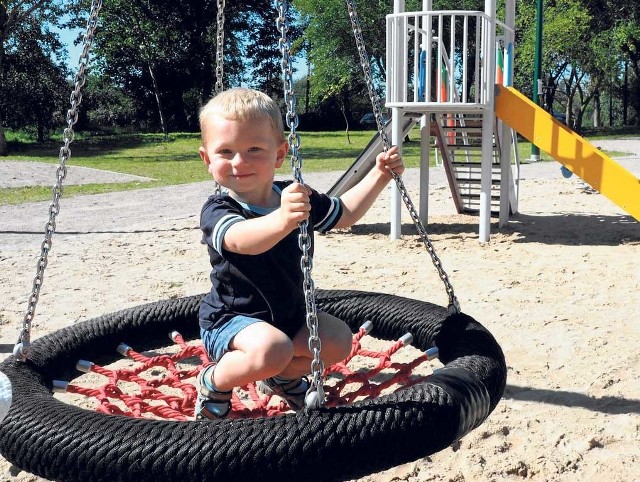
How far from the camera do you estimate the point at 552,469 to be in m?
2.65

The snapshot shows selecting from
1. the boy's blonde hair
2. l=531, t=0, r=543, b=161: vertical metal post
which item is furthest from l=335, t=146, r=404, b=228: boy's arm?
l=531, t=0, r=543, b=161: vertical metal post

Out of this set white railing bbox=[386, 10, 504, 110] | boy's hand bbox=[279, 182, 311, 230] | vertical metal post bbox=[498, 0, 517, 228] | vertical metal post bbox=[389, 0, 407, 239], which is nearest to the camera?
boy's hand bbox=[279, 182, 311, 230]

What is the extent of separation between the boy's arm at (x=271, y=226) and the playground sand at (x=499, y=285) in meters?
1.08

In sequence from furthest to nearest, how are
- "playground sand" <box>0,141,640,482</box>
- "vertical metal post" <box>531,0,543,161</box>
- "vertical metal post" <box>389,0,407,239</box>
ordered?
"vertical metal post" <box>531,0,543,161</box> < "vertical metal post" <box>389,0,407,239</box> < "playground sand" <box>0,141,640,482</box>

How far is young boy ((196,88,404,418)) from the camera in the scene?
83.4 inches

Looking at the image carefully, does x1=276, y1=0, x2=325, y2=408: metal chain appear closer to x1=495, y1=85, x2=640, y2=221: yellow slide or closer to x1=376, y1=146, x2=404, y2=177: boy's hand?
x1=376, y1=146, x2=404, y2=177: boy's hand

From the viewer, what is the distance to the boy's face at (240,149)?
83.7 inches

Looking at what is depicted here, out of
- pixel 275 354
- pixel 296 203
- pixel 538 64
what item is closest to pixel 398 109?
pixel 275 354

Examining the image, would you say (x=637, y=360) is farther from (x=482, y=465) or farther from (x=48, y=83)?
(x=48, y=83)

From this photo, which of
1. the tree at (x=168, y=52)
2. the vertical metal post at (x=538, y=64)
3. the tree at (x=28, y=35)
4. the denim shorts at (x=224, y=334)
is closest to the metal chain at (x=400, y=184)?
the denim shorts at (x=224, y=334)

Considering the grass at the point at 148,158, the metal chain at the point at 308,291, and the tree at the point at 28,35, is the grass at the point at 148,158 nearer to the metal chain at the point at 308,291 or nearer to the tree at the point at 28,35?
the tree at the point at 28,35

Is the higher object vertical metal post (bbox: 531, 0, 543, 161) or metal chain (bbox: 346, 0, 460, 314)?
vertical metal post (bbox: 531, 0, 543, 161)

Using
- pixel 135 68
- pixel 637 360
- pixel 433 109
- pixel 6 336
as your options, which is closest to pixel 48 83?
pixel 135 68

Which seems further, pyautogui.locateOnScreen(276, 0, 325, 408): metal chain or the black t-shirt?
the black t-shirt
